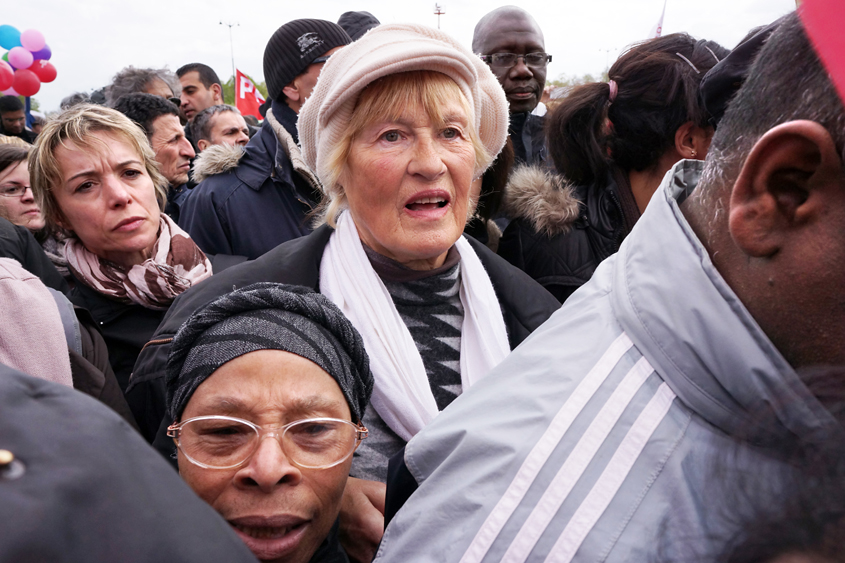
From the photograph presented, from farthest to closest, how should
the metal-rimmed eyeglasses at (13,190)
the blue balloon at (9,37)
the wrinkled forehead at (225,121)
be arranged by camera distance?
the blue balloon at (9,37)
the wrinkled forehead at (225,121)
the metal-rimmed eyeglasses at (13,190)

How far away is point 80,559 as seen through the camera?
431 millimetres

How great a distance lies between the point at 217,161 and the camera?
319 cm

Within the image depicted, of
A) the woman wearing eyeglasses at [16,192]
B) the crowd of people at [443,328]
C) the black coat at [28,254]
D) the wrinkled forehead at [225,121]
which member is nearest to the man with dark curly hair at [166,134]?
the wrinkled forehead at [225,121]

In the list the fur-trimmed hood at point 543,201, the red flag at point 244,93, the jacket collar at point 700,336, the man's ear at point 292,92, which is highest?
the jacket collar at point 700,336

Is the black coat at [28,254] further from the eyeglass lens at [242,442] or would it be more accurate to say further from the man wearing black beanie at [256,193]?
the eyeglass lens at [242,442]

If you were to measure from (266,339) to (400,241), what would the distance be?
59 cm

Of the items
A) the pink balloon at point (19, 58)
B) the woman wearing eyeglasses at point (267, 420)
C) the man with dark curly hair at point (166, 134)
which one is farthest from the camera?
the pink balloon at point (19, 58)

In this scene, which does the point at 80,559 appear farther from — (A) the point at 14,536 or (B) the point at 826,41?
(B) the point at 826,41

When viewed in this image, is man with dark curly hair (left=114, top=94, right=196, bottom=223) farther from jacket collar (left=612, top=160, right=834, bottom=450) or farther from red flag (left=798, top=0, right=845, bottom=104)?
red flag (left=798, top=0, right=845, bottom=104)

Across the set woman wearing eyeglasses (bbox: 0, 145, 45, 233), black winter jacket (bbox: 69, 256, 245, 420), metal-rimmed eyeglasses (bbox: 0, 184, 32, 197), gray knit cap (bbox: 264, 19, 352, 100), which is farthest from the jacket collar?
metal-rimmed eyeglasses (bbox: 0, 184, 32, 197)

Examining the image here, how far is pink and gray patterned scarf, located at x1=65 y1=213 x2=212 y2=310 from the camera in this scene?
8.03 feet

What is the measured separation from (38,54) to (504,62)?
25.3 feet

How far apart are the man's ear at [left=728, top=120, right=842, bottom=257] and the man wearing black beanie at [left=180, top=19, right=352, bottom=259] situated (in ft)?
7.58

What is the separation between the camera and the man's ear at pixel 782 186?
2.34 feet
